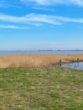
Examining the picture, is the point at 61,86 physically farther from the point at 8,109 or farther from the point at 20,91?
the point at 8,109

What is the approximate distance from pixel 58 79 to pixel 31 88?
7.39ft

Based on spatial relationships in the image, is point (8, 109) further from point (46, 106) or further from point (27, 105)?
point (46, 106)

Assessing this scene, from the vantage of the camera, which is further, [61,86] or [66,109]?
[61,86]

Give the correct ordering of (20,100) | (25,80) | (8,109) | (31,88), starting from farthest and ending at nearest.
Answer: (25,80), (31,88), (20,100), (8,109)

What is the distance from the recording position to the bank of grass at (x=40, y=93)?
6.16m

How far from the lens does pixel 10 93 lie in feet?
24.5

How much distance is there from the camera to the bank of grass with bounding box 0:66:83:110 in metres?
6.16

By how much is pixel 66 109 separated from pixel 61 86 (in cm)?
285

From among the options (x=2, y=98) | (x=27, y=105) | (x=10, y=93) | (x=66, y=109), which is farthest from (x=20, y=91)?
(x=66, y=109)

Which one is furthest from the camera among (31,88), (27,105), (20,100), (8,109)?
(31,88)

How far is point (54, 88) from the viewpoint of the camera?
8.33 m

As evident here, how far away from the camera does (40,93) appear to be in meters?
7.53

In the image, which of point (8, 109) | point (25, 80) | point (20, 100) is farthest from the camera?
point (25, 80)

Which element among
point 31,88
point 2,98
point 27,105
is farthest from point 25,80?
point 27,105
